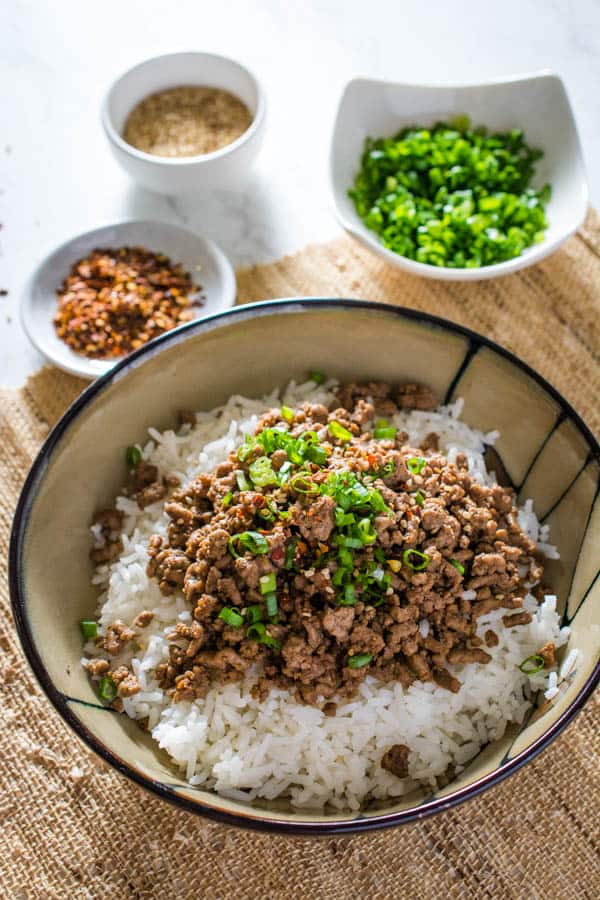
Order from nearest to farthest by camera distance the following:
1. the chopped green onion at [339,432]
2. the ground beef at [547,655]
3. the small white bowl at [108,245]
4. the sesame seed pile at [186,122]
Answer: the ground beef at [547,655] → the chopped green onion at [339,432] → the small white bowl at [108,245] → the sesame seed pile at [186,122]

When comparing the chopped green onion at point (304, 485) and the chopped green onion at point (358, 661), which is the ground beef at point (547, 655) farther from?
the chopped green onion at point (304, 485)

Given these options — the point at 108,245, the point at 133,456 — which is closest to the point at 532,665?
the point at 133,456

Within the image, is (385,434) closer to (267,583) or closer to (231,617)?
(267,583)

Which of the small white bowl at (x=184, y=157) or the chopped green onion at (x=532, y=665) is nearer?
the chopped green onion at (x=532, y=665)

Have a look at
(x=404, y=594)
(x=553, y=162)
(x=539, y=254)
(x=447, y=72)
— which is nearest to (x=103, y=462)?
(x=404, y=594)

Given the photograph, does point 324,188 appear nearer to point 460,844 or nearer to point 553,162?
point 553,162

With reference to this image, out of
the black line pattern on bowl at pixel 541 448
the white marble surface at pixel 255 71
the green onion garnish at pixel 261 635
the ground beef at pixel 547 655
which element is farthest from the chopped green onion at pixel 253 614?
the white marble surface at pixel 255 71

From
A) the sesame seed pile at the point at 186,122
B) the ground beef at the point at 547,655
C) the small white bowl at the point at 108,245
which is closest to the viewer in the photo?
the ground beef at the point at 547,655

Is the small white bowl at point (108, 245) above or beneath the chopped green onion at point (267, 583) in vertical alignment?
beneath
